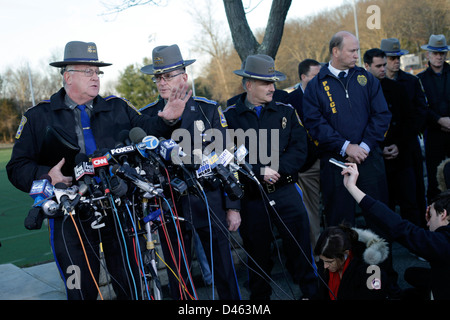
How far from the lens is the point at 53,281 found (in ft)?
16.6

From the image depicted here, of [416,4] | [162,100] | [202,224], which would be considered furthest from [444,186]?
[416,4]

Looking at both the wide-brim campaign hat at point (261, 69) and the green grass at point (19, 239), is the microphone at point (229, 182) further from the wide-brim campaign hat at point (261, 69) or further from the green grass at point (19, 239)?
the green grass at point (19, 239)

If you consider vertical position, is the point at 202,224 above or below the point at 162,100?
below

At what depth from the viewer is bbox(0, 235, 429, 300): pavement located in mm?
4645

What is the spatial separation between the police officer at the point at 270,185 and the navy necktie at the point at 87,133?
1381 mm

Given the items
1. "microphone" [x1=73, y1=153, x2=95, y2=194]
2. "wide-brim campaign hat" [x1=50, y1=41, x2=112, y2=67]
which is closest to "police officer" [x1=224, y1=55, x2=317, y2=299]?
"wide-brim campaign hat" [x1=50, y1=41, x2=112, y2=67]

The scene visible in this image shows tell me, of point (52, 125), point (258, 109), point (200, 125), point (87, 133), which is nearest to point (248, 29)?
point (258, 109)

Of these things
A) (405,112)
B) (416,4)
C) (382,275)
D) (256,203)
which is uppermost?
(416,4)

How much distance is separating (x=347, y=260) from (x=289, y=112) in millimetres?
1457

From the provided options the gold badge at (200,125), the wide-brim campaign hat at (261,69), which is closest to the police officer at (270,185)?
the wide-brim campaign hat at (261,69)

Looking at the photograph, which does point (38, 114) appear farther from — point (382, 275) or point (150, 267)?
point (382, 275)

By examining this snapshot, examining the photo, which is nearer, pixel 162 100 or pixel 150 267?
pixel 150 267

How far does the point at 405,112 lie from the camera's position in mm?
5309

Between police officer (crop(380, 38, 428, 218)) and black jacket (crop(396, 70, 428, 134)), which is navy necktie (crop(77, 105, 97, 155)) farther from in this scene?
black jacket (crop(396, 70, 428, 134))
